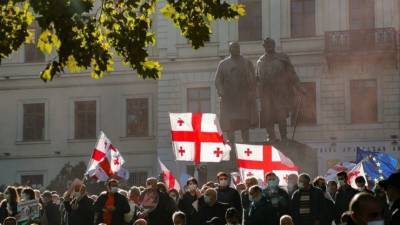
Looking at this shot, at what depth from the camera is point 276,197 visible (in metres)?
14.3

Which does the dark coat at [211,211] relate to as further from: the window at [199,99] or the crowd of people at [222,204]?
the window at [199,99]

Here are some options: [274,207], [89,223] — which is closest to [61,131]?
[89,223]

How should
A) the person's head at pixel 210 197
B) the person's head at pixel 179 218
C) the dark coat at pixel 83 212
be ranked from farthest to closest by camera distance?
the dark coat at pixel 83 212 < the person's head at pixel 210 197 < the person's head at pixel 179 218

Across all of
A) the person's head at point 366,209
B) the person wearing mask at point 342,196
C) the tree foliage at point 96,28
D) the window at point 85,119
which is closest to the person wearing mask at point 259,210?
the person wearing mask at point 342,196

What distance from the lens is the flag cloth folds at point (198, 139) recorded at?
1930cm

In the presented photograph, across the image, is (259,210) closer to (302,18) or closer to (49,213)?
(49,213)

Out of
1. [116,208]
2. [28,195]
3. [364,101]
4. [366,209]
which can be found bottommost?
[116,208]

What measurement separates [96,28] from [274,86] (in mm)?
9033

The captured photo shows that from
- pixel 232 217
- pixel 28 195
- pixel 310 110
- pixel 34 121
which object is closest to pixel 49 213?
pixel 28 195

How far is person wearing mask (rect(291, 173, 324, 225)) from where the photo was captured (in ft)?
47.3

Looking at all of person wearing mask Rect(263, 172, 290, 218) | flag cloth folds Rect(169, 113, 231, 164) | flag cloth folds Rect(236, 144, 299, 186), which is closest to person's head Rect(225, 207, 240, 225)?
person wearing mask Rect(263, 172, 290, 218)

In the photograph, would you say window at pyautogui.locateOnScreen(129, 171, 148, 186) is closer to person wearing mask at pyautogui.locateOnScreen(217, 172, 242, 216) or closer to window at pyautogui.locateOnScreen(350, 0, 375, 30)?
window at pyautogui.locateOnScreen(350, 0, 375, 30)

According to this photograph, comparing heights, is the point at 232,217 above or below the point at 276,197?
below

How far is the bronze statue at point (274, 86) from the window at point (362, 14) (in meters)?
22.0
